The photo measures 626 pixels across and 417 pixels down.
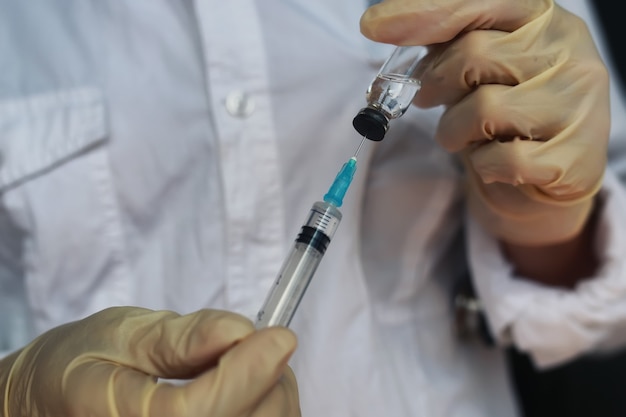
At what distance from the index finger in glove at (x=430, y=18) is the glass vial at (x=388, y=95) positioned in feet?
0.09

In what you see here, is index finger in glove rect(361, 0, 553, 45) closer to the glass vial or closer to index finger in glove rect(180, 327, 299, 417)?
the glass vial

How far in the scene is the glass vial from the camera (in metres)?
0.45

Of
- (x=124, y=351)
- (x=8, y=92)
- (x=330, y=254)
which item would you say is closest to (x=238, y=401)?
(x=124, y=351)

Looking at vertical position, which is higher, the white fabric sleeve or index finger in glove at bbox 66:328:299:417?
index finger in glove at bbox 66:328:299:417

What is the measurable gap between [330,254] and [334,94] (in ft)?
0.48

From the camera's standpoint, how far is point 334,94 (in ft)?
1.94

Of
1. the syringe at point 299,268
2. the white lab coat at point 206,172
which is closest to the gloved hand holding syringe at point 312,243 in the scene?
the syringe at point 299,268

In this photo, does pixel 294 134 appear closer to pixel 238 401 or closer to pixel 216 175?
pixel 216 175

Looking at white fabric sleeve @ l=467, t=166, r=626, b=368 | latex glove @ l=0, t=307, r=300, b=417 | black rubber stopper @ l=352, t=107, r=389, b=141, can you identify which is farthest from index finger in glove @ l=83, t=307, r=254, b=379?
white fabric sleeve @ l=467, t=166, r=626, b=368

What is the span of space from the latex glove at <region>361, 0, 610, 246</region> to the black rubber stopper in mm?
64

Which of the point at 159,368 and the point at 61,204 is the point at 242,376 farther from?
the point at 61,204

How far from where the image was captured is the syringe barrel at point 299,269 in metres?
0.44

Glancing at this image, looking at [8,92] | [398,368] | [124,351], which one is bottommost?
[398,368]

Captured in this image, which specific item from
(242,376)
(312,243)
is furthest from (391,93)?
(242,376)
